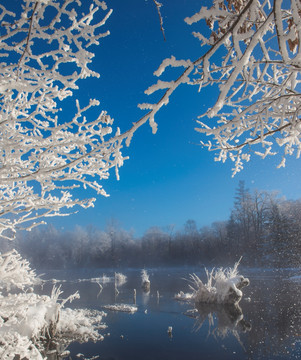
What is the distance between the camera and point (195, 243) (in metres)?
50.3

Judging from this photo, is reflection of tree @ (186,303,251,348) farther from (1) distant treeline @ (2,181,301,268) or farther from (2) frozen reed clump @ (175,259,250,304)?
(1) distant treeline @ (2,181,301,268)

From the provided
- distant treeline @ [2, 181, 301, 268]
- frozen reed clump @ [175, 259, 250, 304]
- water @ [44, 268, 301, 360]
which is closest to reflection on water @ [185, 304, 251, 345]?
water @ [44, 268, 301, 360]

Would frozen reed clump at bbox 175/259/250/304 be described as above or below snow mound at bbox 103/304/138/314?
above

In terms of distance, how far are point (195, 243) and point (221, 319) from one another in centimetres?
4092

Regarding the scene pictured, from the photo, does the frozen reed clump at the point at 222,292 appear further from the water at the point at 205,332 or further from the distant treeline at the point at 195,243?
the distant treeline at the point at 195,243

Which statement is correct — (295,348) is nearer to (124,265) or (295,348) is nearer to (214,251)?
(214,251)

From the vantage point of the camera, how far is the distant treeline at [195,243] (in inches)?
1401

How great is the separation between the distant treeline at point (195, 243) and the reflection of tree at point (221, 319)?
2408cm

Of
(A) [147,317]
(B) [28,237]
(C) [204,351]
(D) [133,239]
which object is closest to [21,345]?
(C) [204,351]

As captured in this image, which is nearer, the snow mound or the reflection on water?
the reflection on water

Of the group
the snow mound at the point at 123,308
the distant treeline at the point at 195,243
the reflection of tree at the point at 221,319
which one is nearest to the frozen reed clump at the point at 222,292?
the reflection of tree at the point at 221,319

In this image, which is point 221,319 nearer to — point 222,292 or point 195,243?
point 222,292

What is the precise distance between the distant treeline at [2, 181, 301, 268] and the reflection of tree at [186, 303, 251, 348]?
24.1 metres

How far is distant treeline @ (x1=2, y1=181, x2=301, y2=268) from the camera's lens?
3559 cm
